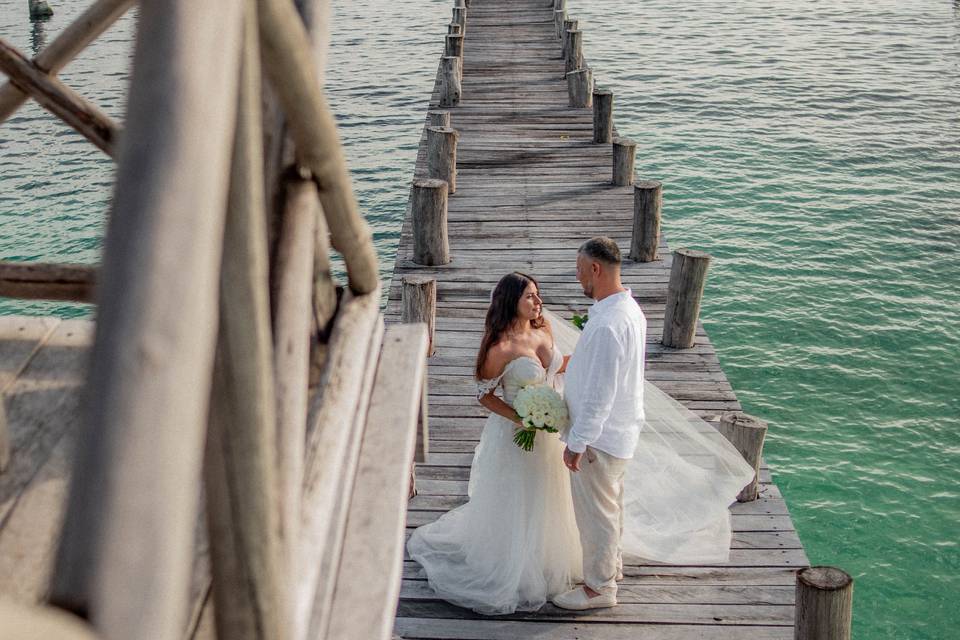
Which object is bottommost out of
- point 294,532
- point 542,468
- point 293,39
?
point 542,468

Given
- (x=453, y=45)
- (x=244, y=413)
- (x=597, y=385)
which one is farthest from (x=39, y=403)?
(x=453, y=45)

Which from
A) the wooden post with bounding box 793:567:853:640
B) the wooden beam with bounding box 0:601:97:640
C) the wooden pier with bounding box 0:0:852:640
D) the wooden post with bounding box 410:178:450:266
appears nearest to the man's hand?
the wooden post with bounding box 793:567:853:640

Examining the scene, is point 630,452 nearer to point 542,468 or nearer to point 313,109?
point 542,468

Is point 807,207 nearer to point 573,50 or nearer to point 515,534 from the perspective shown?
point 573,50

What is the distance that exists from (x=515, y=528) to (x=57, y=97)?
336 cm

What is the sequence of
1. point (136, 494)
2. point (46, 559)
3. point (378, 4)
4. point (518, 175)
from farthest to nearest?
point (378, 4) < point (518, 175) < point (46, 559) < point (136, 494)

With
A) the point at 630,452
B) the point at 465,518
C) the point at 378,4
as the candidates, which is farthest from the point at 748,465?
the point at 378,4

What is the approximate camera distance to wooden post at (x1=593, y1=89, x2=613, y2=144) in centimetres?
1409

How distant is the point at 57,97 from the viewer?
3.52m

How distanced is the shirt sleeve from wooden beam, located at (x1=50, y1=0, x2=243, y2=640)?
4.21 meters

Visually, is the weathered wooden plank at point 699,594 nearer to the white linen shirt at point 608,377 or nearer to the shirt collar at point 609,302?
the white linen shirt at point 608,377

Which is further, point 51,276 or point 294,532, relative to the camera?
point 51,276

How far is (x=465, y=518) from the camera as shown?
236 inches

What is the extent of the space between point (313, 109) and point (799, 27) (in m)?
33.3
